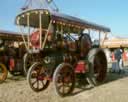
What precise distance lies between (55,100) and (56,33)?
2160 mm

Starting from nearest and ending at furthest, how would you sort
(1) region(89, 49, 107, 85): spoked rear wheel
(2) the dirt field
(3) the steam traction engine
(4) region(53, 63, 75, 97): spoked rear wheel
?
(2) the dirt field < (4) region(53, 63, 75, 97): spoked rear wheel < (3) the steam traction engine < (1) region(89, 49, 107, 85): spoked rear wheel

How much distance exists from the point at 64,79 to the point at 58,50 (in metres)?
1.07

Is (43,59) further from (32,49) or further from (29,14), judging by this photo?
(29,14)

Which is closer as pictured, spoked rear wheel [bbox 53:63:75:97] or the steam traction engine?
spoked rear wheel [bbox 53:63:75:97]

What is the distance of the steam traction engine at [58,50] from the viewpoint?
9047 mm

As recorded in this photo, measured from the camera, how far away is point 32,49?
9398 millimetres

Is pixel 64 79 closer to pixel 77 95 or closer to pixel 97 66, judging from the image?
pixel 77 95

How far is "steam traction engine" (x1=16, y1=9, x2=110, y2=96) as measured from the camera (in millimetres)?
9047

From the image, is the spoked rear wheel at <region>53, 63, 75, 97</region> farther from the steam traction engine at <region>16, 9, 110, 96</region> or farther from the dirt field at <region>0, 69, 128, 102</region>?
the dirt field at <region>0, 69, 128, 102</region>

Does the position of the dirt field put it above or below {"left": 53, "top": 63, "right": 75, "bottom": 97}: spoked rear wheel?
below

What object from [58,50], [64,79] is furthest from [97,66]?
[64,79]

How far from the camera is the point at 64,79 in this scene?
29.9 ft

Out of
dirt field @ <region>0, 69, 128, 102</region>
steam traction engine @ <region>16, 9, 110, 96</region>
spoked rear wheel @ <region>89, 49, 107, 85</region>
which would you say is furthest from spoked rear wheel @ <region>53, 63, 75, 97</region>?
spoked rear wheel @ <region>89, 49, 107, 85</region>

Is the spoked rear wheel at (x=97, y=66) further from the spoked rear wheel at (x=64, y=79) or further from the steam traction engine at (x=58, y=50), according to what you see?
the spoked rear wheel at (x=64, y=79)
